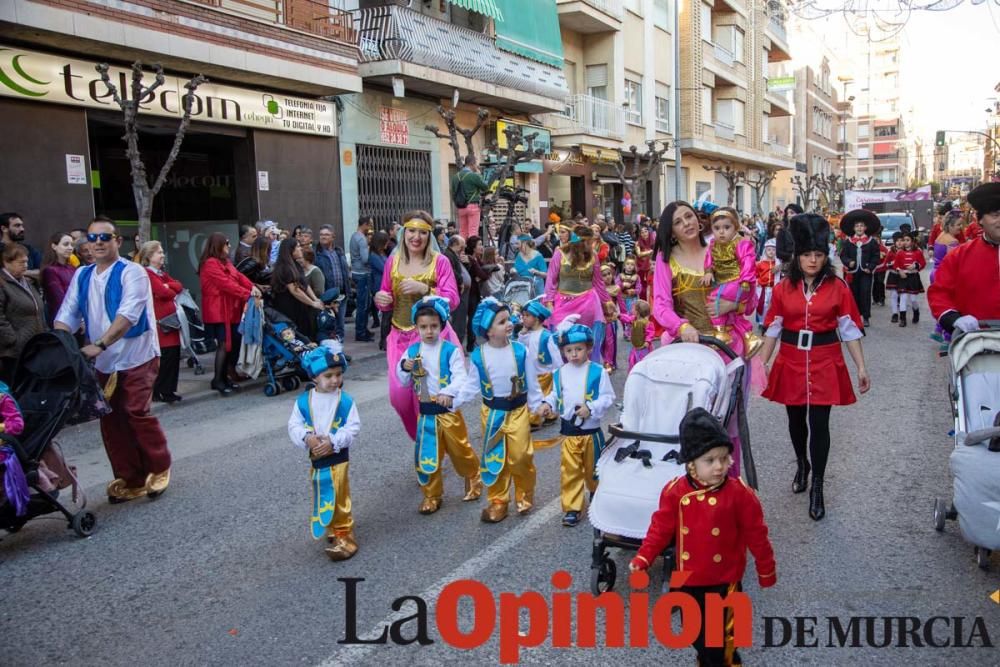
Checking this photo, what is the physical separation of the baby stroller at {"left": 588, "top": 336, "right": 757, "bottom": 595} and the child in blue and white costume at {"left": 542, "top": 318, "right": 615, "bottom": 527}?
1.54ft

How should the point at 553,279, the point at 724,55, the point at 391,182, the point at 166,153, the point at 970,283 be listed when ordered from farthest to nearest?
the point at 724,55, the point at 391,182, the point at 166,153, the point at 553,279, the point at 970,283

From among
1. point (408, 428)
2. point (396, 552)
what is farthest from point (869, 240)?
point (396, 552)

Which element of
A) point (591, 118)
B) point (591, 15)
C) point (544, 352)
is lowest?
point (544, 352)

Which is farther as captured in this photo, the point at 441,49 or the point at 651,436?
the point at 441,49

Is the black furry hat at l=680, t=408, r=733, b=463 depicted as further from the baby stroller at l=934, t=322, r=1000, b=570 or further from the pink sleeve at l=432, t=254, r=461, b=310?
the pink sleeve at l=432, t=254, r=461, b=310

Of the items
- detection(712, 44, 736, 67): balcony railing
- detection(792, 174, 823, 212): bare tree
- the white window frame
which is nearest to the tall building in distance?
detection(792, 174, 823, 212): bare tree

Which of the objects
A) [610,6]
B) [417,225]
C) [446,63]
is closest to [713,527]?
[417,225]

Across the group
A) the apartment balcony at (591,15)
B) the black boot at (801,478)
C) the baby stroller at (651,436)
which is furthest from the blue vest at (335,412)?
the apartment balcony at (591,15)

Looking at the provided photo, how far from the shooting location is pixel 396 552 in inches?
193

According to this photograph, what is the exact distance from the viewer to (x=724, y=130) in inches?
1580

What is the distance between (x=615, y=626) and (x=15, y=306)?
593 centimetres

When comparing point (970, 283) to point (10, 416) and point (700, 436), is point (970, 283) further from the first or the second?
point (10, 416)

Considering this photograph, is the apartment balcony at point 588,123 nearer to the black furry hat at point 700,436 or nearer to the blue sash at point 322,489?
the blue sash at point 322,489

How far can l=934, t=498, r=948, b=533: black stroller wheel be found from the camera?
485 cm
